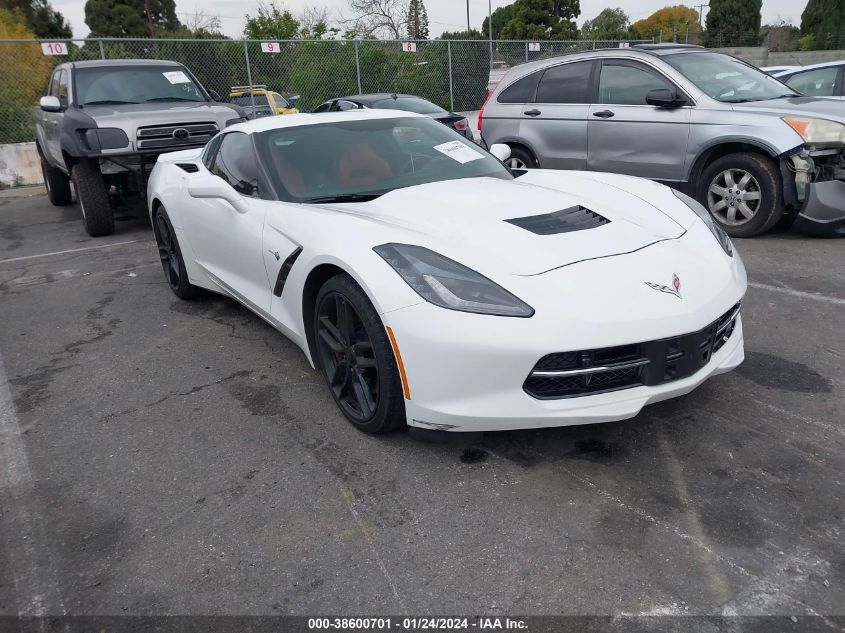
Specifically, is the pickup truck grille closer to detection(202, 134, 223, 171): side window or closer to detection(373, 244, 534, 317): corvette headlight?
detection(202, 134, 223, 171): side window

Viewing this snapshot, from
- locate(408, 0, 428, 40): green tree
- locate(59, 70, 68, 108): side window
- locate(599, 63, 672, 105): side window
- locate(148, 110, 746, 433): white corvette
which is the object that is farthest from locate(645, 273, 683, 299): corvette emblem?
locate(408, 0, 428, 40): green tree

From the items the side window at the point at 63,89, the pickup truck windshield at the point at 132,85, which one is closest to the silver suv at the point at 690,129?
the pickup truck windshield at the point at 132,85

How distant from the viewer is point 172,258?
5238mm

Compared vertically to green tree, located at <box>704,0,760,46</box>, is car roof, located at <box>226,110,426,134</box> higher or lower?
lower

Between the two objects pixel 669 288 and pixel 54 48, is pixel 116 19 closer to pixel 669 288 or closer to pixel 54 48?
pixel 54 48

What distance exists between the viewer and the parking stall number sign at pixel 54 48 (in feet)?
40.9

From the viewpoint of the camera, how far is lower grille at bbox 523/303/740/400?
2539 millimetres

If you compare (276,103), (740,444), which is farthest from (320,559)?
(276,103)

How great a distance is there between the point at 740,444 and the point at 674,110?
15.3 ft

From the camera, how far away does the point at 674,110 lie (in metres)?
6.63

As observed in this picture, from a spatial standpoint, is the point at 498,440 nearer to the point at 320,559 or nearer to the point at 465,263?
the point at 465,263

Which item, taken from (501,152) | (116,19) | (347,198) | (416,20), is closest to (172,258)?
(347,198)

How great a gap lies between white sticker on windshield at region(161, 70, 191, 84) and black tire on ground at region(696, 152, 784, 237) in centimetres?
629

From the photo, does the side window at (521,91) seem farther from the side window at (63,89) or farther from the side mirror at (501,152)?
the side window at (63,89)
